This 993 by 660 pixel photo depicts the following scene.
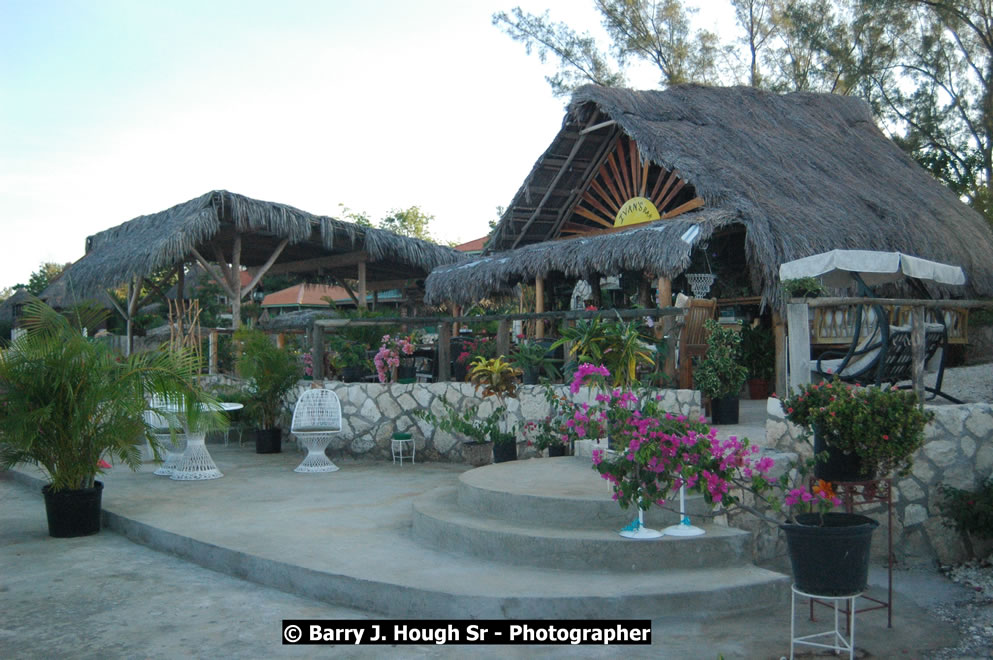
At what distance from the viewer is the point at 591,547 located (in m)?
5.04

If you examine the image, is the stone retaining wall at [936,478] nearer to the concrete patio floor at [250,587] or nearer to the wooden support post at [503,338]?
the concrete patio floor at [250,587]

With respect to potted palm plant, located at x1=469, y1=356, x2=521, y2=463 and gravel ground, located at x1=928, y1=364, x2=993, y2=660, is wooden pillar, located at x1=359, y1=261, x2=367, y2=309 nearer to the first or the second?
potted palm plant, located at x1=469, y1=356, x2=521, y2=463

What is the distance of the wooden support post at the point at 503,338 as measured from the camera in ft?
31.8

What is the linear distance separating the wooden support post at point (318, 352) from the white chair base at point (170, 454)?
1952 mm

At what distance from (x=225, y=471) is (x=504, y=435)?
3.31 m

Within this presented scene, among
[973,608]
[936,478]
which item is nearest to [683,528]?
[973,608]

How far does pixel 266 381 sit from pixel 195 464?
2072mm

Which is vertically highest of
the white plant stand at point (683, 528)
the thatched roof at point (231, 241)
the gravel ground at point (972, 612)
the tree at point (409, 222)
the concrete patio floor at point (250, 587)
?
the tree at point (409, 222)

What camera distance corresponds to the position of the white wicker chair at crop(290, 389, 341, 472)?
9328 millimetres

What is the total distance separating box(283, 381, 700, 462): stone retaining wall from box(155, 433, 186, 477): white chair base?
194cm

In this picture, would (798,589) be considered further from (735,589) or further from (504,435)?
(504,435)

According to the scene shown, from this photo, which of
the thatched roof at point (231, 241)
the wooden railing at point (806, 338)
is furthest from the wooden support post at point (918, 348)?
the thatched roof at point (231, 241)

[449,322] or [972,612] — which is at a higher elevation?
[449,322]

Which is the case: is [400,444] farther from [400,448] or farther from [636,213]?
[636,213]
